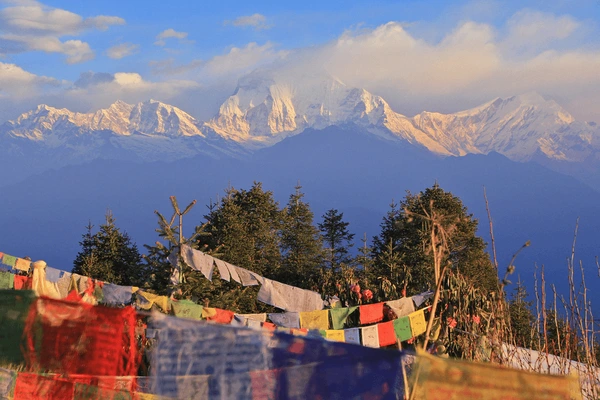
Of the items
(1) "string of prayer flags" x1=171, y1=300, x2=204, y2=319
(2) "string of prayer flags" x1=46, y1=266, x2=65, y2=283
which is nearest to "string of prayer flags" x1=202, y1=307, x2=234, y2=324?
(1) "string of prayer flags" x1=171, y1=300, x2=204, y2=319

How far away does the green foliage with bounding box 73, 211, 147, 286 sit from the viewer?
28344mm

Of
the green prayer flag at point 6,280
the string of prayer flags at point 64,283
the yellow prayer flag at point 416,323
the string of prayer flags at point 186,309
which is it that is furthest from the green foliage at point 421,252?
the string of prayer flags at point 186,309

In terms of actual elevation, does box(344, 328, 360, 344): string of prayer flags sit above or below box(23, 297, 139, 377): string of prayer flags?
above

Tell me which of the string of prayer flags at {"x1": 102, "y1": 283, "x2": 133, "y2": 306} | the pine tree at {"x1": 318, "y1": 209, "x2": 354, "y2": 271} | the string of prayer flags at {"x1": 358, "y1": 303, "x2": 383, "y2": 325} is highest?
the pine tree at {"x1": 318, "y1": 209, "x2": 354, "y2": 271}

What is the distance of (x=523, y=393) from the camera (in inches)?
173

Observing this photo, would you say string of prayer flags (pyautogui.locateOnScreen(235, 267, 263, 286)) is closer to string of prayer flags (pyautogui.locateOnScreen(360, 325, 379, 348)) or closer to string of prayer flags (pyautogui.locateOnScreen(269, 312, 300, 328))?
string of prayer flags (pyautogui.locateOnScreen(269, 312, 300, 328))

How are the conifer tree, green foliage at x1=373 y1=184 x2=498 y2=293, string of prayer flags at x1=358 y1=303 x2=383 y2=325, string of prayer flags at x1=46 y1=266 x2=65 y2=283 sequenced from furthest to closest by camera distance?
1. green foliage at x1=373 y1=184 x2=498 y2=293
2. the conifer tree
3. string of prayer flags at x1=46 y1=266 x2=65 y2=283
4. string of prayer flags at x1=358 y1=303 x2=383 y2=325

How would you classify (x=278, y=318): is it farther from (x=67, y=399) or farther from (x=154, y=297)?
(x=67, y=399)

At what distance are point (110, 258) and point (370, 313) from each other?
15757 millimetres

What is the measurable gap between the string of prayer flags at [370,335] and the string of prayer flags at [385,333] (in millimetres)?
93

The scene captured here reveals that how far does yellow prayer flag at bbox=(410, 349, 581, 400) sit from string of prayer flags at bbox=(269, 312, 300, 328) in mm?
11516

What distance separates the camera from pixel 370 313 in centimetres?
1711

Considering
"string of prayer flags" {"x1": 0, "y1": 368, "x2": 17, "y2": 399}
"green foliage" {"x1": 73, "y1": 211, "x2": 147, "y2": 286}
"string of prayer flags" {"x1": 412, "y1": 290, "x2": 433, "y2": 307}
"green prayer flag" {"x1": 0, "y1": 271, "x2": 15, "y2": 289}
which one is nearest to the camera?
"string of prayer flags" {"x1": 0, "y1": 368, "x2": 17, "y2": 399}

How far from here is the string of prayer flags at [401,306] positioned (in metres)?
17.5
